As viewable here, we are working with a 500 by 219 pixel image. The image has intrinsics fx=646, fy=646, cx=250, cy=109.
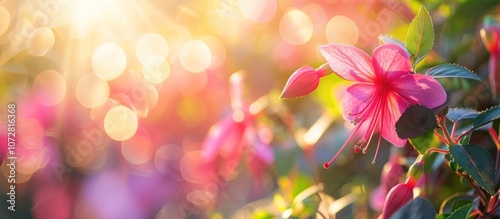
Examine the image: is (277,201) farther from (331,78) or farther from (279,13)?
(279,13)

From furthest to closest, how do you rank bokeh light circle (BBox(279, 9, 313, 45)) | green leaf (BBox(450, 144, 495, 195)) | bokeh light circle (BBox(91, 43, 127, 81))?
1. bokeh light circle (BBox(279, 9, 313, 45))
2. bokeh light circle (BBox(91, 43, 127, 81))
3. green leaf (BBox(450, 144, 495, 195))

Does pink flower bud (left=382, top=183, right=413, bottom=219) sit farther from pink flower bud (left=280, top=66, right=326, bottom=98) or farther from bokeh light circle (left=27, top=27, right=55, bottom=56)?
bokeh light circle (left=27, top=27, right=55, bottom=56)

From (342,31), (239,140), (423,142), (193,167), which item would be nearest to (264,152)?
(239,140)

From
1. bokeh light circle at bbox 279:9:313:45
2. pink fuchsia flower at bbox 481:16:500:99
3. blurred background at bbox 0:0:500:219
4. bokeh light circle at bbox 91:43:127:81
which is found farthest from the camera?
bokeh light circle at bbox 279:9:313:45

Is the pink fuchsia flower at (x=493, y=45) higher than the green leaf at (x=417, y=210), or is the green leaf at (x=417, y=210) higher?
the pink fuchsia flower at (x=493, y=45)

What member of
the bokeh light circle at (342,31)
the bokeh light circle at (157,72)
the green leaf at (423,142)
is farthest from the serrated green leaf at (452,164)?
the bokeh light circle at (157,72)

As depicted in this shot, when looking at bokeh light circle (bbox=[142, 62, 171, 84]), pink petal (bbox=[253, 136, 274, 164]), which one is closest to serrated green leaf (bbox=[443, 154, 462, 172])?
pink petal (bbox=[253, 136, 274, 164])

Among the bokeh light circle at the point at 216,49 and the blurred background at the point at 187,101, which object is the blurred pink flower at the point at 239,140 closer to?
the blurred background at the point at 187,101
